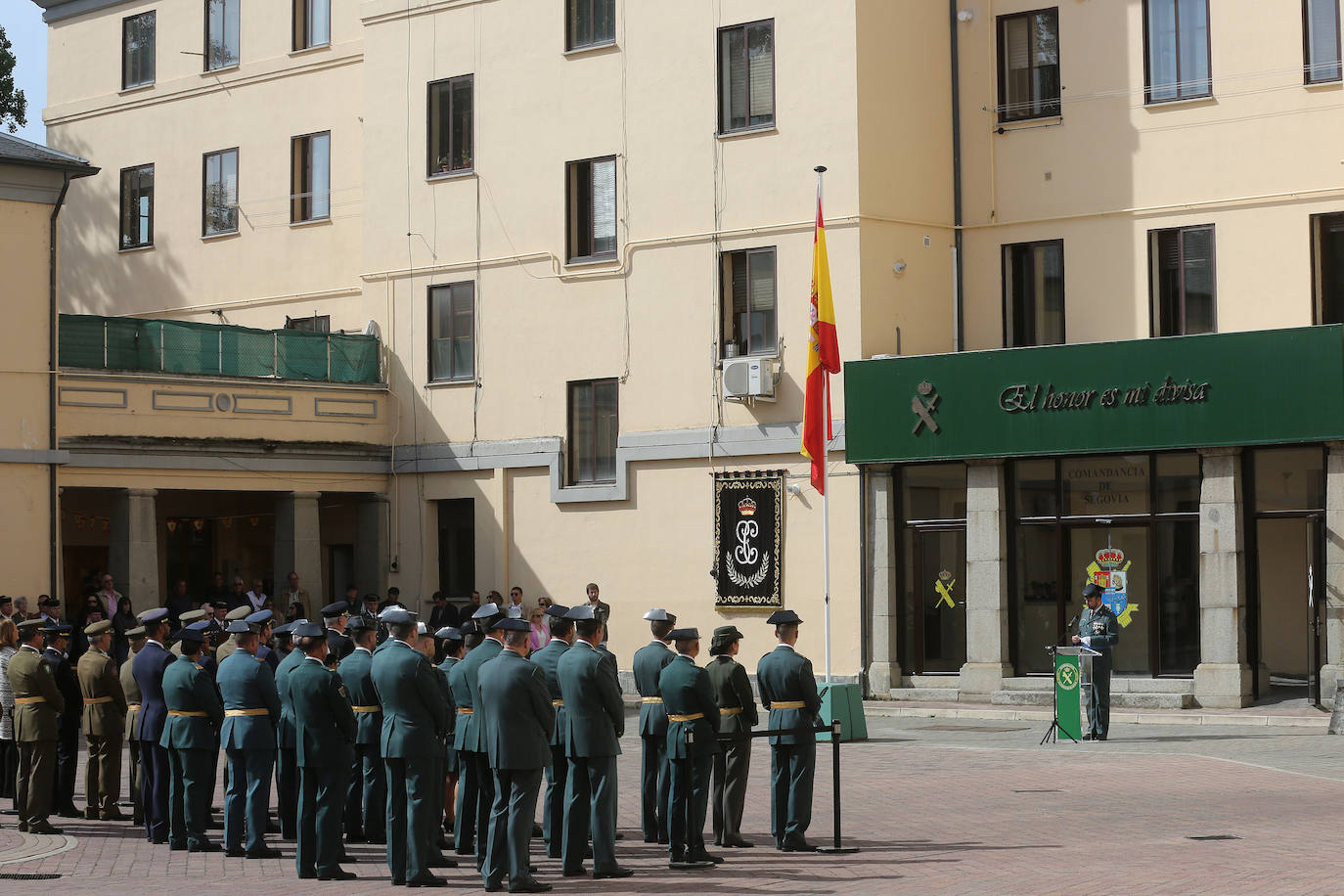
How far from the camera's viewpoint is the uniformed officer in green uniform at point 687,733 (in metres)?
14.4

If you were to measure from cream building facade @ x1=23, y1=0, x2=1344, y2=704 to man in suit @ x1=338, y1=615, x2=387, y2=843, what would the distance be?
44.2ft

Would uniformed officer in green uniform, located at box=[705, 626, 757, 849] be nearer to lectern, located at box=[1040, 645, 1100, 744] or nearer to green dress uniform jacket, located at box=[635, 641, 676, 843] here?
green dress uniform jacket, located at box=[635, 641, 676, 843]

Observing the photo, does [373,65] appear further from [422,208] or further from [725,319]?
[725,319]

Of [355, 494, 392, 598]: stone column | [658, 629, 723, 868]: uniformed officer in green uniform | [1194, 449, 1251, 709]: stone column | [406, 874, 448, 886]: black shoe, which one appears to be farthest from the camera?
[355, 494, 392, 598]: stone column

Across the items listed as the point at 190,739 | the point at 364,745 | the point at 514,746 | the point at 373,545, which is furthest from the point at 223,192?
the point at 514,746

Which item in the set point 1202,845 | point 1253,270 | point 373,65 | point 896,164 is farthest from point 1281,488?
point 373,65

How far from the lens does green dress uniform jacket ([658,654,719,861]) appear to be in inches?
567

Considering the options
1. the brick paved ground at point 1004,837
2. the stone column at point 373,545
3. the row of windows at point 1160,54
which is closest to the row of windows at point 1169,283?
the row of windows at point 1160,54

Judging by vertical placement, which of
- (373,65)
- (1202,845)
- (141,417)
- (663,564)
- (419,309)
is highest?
(373,65)

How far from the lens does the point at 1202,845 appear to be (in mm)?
14234

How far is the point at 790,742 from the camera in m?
15.0

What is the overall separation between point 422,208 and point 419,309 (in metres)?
1.77

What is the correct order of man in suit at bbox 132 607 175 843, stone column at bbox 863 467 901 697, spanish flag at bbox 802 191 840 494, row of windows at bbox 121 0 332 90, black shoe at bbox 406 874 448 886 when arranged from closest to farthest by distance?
black shoe at bbox 406 874 448 886 → man in suit at bbox 132 607 175 843 → spanish flag at bbox 802 191 840 494 → stone column at bbox 863 467 901 697 → row of windows at bbox 121 0 332 90

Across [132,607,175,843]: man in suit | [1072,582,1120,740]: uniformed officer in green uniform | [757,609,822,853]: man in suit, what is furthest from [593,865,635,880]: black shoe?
[1072,582,1120,740]: uniformed officer in green uniform
